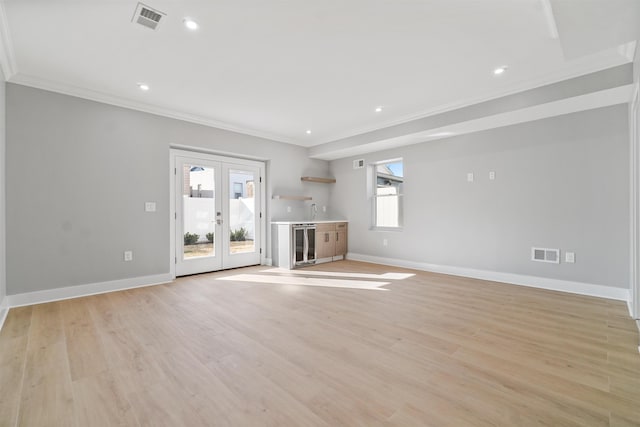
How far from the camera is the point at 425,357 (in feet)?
6.89

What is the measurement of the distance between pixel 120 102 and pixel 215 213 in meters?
2.16

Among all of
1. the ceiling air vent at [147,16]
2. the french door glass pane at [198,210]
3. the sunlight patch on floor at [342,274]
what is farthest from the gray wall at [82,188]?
the ceiling air vent at [147,16]

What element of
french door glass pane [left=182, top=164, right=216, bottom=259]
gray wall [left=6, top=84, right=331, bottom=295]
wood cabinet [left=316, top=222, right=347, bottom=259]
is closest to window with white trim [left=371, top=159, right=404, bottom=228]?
wood cabinet [left=316, top=222, right=347, bottom=259]

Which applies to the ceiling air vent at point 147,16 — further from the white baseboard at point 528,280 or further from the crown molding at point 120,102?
the white baseboard at point 528,280

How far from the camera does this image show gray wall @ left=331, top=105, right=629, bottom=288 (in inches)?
138

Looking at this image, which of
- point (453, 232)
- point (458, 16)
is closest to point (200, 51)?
point (458, 16)

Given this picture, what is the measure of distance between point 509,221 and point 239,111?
4.55 m

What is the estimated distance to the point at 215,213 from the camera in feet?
16.8

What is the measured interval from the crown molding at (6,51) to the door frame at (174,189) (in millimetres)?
1887

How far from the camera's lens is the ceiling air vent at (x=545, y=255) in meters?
3.87

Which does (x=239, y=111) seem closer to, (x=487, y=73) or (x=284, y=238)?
(x=284, y=238)

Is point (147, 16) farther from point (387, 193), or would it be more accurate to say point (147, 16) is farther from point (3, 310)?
point (387, 193)

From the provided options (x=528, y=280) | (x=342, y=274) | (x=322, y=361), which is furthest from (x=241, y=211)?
(x=528, y=280)

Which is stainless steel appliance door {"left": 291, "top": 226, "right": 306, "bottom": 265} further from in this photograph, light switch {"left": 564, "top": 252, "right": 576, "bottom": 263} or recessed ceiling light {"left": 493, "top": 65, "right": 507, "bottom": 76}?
light switch {"left": 564, "top": 252, "right": 576, "bottom": 263}
